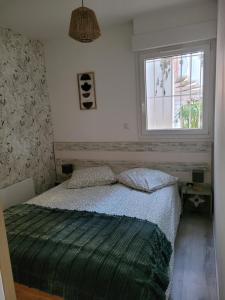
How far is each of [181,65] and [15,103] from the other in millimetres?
2144

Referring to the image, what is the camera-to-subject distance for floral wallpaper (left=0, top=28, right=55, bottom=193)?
286 cm

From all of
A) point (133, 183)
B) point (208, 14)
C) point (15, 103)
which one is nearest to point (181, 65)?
point (208, 14)

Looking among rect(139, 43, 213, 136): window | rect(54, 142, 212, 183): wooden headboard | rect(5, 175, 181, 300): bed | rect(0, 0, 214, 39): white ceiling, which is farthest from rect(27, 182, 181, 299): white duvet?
rect(0, 0, 214, 39): white ceiling

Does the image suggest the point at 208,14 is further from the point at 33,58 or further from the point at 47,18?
the point at 33,58

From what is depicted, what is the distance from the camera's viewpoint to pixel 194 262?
217cm

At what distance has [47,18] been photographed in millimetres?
2643

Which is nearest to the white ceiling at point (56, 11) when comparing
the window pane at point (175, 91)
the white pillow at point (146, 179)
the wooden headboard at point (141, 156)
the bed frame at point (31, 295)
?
the window pane at point (175, 91)

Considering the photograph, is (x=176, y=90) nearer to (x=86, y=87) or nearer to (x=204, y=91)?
(x=204, y=91)

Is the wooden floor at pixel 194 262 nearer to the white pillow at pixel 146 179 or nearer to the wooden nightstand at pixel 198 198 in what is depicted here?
the wooden nightstand at pixel 198 198

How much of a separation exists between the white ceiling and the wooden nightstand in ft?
6.90

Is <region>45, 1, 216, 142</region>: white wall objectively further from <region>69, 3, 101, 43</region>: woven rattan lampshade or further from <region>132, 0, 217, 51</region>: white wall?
<region>69, 3, 101, 43</region>: woven rattan lampshade

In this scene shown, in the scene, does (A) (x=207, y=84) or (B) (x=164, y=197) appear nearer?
(B) (x=164, y=197)

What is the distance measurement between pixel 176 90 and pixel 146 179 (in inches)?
46.3

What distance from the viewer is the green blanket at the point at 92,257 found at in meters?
1.38
